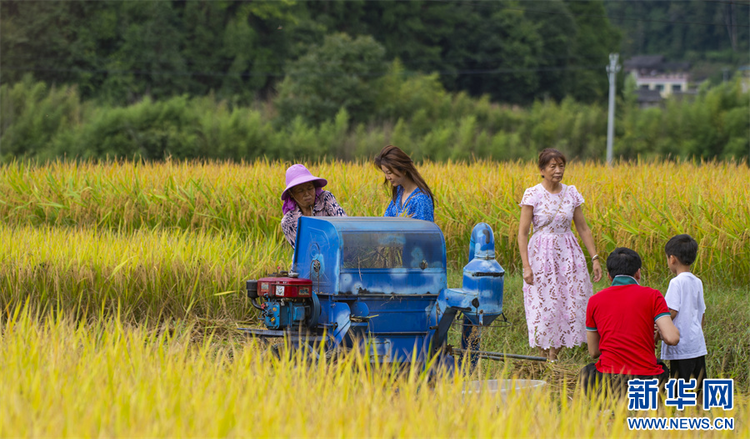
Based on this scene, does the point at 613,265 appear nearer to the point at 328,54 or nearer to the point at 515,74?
the point at 328,54

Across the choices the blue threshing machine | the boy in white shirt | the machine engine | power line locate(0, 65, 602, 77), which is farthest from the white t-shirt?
power line locate(0, 65, 602, 77)

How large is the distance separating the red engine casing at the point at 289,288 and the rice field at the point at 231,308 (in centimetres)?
30

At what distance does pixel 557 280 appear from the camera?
5312 millimetres

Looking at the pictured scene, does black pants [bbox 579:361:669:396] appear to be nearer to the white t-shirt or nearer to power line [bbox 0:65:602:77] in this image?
the white t-shirt

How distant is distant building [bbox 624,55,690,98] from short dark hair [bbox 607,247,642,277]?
101 m

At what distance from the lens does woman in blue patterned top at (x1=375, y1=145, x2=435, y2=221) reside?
459 centimetres

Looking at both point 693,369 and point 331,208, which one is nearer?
point 693,369

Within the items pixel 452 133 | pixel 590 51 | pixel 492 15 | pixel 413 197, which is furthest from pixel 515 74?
pixel 413 197

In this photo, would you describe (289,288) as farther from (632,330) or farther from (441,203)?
(441,203)

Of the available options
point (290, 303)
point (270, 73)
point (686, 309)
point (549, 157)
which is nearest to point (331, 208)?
point (290, 303)

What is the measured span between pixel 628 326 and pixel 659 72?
4202 inches

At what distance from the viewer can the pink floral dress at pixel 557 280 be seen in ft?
17.3

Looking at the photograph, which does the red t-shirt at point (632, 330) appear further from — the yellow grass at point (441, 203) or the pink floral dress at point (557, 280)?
the yellow grass at point (441, 203)

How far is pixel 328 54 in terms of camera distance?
Result: 31.3 metres
